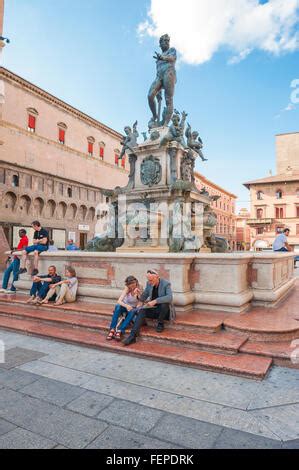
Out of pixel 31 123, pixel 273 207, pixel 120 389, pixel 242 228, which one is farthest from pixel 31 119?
pixel 242 228

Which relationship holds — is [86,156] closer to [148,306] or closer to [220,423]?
[148,306]

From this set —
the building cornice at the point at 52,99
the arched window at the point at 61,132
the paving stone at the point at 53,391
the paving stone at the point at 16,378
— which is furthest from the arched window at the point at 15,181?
the paving stone at the point at 53,391

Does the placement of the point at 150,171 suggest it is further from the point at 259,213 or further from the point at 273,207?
the point at 259,213

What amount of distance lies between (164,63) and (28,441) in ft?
35.6

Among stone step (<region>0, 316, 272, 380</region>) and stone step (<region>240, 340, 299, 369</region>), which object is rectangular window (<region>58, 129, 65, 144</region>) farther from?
stone step (<region>240, 340, 299, 369</region>)

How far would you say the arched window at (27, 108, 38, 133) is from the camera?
1165 inches

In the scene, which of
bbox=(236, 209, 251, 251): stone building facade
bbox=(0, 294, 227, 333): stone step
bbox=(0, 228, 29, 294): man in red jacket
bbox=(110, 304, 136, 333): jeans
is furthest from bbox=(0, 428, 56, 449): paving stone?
bbox=(236, 209, 251, 251): stone building facade

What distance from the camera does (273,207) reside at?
4862 centimetres

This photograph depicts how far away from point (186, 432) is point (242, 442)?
1.48 feet

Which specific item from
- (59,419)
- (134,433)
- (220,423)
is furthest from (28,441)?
(220,423)

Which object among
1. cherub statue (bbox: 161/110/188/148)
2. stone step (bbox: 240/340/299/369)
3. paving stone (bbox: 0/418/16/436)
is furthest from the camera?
cherub statue (bbox: 161/110/188/148)

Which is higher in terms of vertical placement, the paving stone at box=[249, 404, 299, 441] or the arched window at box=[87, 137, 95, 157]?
the arched window at box=[87, 137, 95, 157]

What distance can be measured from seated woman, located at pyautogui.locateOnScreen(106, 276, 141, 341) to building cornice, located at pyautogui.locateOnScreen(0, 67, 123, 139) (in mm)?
28337

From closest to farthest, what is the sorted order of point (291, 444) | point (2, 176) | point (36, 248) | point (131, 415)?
point (291, 444), point (131, 415), point (36, 248), point (2, 176)
